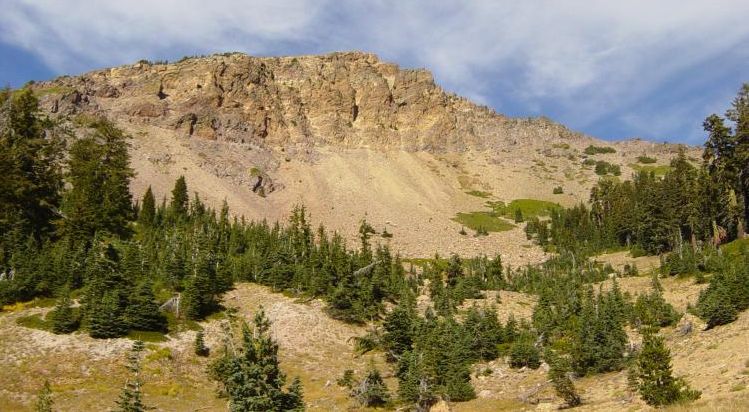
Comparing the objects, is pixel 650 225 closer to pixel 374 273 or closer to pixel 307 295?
pixel 374 273

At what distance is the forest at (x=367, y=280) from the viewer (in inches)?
1357

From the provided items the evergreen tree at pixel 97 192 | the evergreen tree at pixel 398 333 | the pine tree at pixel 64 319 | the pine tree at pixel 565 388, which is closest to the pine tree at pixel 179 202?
the evergreen tree at pixel 97 192

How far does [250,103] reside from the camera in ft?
576

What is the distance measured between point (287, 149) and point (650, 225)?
351ft

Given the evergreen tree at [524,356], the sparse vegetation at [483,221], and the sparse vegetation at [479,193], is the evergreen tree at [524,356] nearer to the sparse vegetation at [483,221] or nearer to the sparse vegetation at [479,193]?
the sparse vegetation at [483,221]

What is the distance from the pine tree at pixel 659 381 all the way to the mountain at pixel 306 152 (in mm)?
87749

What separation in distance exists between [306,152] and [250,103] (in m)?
23.7

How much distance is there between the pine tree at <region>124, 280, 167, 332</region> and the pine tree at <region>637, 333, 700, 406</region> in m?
35.6

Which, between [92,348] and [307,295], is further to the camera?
[307,295]

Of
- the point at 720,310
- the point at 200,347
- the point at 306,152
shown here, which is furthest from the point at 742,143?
the point at 306,152

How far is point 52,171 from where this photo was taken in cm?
7681

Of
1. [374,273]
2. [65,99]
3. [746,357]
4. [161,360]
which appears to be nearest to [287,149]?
[65,99]

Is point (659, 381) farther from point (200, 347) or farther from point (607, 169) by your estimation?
point (607, 169)

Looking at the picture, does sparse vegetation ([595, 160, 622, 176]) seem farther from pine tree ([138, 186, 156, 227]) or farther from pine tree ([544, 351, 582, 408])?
pine tree ([544, 351, 582, 408])
